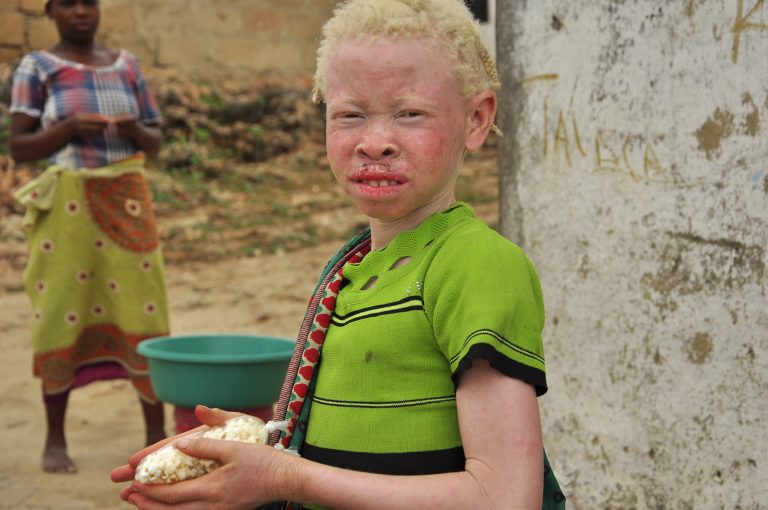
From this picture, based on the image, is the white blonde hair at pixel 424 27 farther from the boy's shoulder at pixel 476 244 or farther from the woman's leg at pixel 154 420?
the woman's leg at pixel 154 420

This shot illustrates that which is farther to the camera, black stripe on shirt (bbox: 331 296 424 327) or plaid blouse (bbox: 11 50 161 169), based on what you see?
plaid blouse (bbox: 11 50 161 169)

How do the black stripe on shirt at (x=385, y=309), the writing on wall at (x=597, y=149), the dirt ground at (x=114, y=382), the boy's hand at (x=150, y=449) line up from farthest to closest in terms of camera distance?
the dirt ground at (x=114, y=382)
the writing on wall at (x=597, y=149)
the boy's hand at (x=150, y=449)
the black stripe on shirt at (x=385, y=309)

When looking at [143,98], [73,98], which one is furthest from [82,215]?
[143,98]

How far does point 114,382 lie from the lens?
5328 mm

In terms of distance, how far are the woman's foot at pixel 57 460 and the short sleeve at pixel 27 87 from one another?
1413 mm

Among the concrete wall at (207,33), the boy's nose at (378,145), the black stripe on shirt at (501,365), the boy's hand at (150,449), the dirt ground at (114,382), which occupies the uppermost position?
the concrete wall at (207,33)

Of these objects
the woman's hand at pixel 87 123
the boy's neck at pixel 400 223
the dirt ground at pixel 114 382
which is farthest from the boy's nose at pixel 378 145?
the woman's hand at pixel 87 123

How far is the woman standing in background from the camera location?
3846mm

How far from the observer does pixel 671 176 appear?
2.43 meters

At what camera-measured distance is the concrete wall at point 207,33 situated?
8797mm

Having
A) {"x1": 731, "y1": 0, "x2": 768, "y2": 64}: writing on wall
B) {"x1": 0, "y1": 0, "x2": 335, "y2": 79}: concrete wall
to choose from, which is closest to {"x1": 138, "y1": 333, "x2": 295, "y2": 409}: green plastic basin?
{"x1": 731, "y1": 0, "x2": 768, "y2": 64}: writing on wall

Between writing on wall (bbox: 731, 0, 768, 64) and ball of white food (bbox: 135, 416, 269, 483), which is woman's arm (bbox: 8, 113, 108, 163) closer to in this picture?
writing on wall (bbox: 731, 0, 768, 64)

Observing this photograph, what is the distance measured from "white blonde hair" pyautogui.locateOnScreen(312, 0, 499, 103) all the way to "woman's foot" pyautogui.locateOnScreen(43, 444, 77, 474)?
307 cm

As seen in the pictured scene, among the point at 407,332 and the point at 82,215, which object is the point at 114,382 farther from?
the point at 407,332
